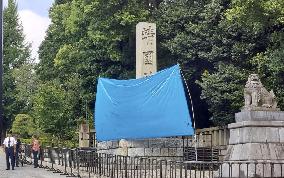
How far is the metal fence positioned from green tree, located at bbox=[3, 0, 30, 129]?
31789 mm

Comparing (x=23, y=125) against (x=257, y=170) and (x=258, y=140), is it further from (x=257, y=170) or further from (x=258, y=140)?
(x=257, y=170)

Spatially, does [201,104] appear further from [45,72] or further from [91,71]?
[45,72]

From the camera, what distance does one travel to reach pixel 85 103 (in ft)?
116

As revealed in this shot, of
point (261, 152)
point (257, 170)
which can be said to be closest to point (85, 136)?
point (261, 152)

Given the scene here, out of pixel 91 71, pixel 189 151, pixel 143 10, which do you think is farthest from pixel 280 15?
pixel 91 71

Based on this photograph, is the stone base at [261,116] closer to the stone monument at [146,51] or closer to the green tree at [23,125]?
the stone monument at [146,51]

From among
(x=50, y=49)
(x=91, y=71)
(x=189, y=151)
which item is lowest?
(x=189, y=151)

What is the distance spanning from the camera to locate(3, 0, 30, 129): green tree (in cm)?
5381

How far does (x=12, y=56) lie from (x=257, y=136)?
43368 millimetres

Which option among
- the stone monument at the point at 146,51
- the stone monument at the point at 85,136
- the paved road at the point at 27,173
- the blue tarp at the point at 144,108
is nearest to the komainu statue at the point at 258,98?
the blue tarp at the point at 144,108

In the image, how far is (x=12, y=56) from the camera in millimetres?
55812

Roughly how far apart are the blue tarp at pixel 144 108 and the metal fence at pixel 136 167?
2.35 metres

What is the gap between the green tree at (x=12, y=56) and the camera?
2119 inches

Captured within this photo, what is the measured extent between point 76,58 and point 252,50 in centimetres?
1446
